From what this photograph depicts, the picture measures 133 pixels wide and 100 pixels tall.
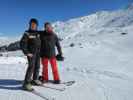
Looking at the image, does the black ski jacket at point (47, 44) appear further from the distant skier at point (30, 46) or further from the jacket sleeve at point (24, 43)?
the jacket sleeve at point (24, 43)

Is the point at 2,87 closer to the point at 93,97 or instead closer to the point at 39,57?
the point at 39,57

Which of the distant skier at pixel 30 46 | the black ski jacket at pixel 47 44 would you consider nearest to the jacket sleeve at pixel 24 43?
the distant skier at pixel 30 46

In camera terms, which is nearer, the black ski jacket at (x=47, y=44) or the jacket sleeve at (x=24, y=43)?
the jacket sleeve at (x=24, y=43)

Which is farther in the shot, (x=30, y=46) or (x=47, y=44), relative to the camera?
(x=47, y=44)

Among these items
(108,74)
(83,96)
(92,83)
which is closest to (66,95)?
(83,96)

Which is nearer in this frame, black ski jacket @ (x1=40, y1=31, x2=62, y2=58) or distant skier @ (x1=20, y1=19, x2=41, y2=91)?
distant skier @ (x1=20, y1=19, x2=41, y2=91)

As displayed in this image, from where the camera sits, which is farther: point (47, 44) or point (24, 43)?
point (47, 44)

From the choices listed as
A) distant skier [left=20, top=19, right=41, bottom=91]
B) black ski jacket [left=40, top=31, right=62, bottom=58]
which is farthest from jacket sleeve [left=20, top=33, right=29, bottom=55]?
black ski jacket [left=40, top=31, right=62, bottom=58]

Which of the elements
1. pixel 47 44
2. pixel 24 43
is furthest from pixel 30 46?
→ pixel 47 44

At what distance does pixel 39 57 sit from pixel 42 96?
146 cm

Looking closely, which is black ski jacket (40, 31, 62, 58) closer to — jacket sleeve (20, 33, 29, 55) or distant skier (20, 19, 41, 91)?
distant skier (20, 19, 41, 91)

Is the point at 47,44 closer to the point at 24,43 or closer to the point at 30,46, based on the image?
the point at 30,46

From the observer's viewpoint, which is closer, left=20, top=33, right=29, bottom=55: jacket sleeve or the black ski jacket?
left=20, top=33, right=29, bottom=55: jacket sleeve

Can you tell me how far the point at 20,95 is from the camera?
6.04 meters
